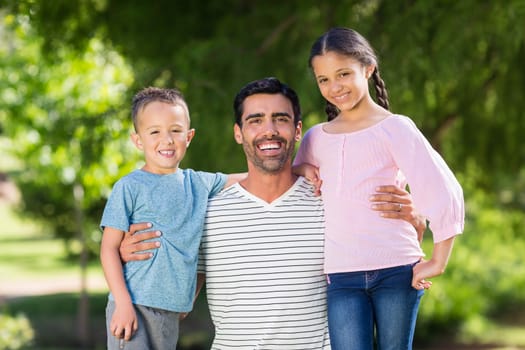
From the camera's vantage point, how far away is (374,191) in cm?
262

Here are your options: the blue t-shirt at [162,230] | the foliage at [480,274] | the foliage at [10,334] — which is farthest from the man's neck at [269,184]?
the foliage at [480,274]

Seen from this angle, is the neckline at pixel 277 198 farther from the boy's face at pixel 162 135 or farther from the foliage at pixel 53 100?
the foliage at pixel 53 100

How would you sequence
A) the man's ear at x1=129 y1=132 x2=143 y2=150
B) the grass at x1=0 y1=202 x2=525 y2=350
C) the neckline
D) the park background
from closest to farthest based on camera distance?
the man's ear at x1=129 y1=132 x2=143 y2=150 → the neckline → the park background → the grass at x1=0 y1=202 x2=525 y2=350

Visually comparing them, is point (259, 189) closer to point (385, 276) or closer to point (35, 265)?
point (385, 276)

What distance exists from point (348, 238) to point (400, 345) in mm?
367

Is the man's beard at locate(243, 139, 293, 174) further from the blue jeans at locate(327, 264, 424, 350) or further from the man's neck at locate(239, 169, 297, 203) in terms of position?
the blue jeans at locate(327, 264, 424, 350)

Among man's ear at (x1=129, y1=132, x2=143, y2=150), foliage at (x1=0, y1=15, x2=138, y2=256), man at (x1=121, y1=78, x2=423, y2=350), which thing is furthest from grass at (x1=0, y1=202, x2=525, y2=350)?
man's ear at (x1=129, y1=132, x2=143, y2=150)

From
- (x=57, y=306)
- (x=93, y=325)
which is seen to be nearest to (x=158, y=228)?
(x=93, y=325)

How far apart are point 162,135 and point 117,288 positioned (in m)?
0.49

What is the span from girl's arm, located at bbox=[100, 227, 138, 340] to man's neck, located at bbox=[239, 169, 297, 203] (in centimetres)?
50

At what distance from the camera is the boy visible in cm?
255

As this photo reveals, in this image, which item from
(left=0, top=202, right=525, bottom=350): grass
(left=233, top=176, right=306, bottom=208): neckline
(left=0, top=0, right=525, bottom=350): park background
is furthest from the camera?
(left=0, top=202, right=525, bottom=350): grass

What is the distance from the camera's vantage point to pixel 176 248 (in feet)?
8.57

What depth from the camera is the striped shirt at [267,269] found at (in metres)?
2.76
